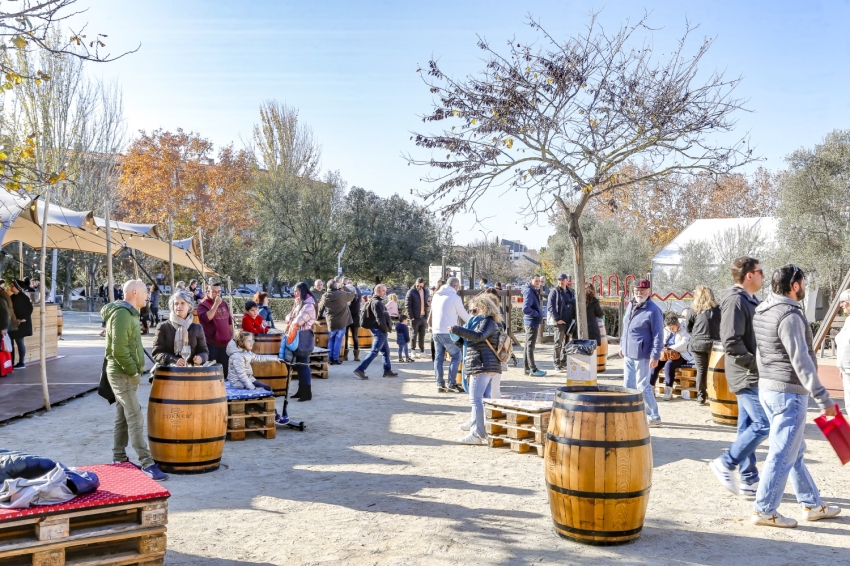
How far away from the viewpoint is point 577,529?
4680 millimetres

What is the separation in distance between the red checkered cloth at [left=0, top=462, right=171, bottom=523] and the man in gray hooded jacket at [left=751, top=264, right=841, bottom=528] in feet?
12.9

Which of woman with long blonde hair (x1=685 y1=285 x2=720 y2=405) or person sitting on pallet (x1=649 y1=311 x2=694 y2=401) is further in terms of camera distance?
person sitting on pallet (x1=649 y1=311 x2=694 y2=401)

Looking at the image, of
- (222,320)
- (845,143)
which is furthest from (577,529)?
(845,143)

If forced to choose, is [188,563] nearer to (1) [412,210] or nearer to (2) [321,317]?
(2) [321,317]

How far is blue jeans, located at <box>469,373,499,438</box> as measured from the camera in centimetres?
786

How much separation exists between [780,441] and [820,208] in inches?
1077

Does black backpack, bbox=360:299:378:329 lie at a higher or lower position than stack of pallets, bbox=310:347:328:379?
higher

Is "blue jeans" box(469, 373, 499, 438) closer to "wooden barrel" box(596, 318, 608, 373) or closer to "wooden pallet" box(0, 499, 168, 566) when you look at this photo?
"wooden pallet" box(0, 499, 168, 566)

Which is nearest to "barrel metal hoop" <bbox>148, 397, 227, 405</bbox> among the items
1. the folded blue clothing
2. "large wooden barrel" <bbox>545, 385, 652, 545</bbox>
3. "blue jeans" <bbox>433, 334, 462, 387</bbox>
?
the folded blue clothing

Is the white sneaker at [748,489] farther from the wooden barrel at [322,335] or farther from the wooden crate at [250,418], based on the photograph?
the wooden barrel at [322,335]

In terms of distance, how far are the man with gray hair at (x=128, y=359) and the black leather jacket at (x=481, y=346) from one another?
3122 millimetres

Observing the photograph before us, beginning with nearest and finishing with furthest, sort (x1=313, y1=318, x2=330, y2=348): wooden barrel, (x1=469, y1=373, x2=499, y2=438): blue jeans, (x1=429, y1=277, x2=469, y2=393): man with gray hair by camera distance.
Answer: (x1=469, y1=373, x2=499, y2=438): blue jeans, (x1=429, y1=277, x2=469, y2=393): man with gray hair, (x1=313, y1=318, x2=330, y2=348): wooden barrel

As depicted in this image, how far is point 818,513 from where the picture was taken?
5.23 meters

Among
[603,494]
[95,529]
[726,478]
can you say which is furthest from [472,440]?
[95,529]
